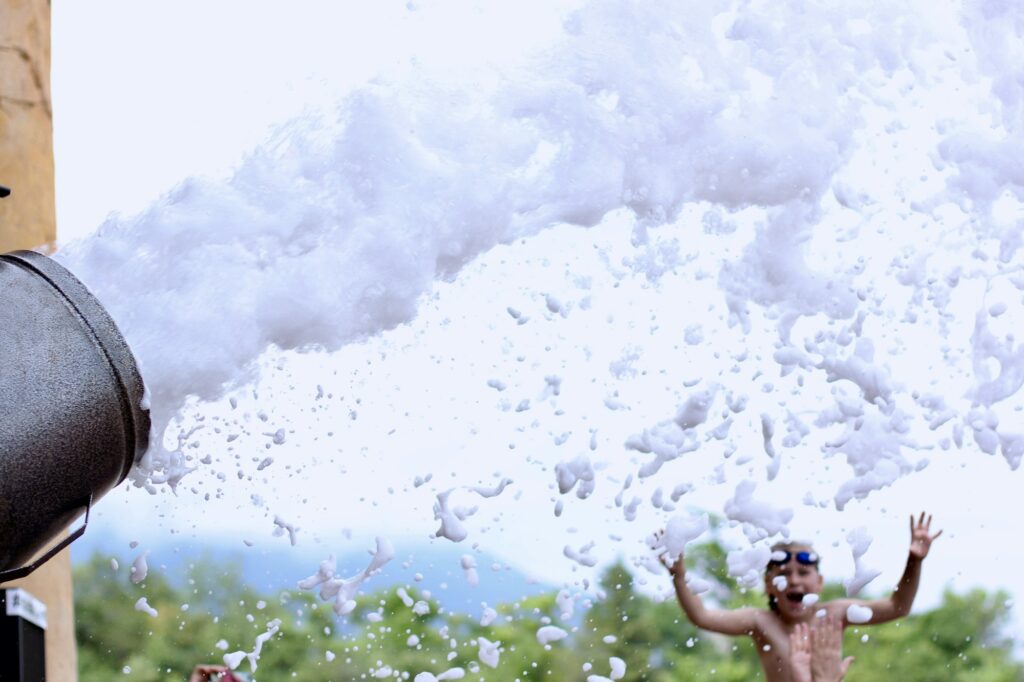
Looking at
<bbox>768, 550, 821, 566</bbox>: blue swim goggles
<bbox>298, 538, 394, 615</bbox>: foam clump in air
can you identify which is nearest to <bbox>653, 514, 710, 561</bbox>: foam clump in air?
<bbox>768, 550, 821, 566</bbox>: blue swim goggles

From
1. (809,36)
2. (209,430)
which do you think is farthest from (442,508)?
(809,36)

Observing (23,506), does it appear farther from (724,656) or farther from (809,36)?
(724,656)

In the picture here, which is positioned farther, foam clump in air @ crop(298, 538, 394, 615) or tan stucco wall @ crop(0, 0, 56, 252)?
tan stucco wall @ crop(0, 0, 56, 252)

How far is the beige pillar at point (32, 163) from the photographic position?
3184mm

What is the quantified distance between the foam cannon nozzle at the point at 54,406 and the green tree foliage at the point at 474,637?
4884 millimetres

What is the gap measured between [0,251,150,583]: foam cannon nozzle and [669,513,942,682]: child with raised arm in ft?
3.38

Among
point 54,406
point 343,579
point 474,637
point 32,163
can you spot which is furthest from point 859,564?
point 474,637

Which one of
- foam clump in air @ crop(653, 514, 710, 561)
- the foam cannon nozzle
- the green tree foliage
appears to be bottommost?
the green tree foliage

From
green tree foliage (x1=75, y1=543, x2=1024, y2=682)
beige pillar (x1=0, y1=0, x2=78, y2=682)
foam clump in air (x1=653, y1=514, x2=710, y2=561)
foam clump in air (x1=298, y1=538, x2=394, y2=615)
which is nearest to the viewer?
foam clump in air (x1=298, y1=538, x2=394, y2=615)

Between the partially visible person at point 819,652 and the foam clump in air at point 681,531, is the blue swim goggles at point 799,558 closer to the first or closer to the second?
the partially visible person at point 819,652

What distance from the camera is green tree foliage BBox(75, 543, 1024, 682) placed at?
6.71 meters

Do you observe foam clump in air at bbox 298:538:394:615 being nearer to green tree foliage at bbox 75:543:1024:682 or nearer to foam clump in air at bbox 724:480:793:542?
foam clump in air at bbox 724:480:793:542

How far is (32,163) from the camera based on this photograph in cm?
329

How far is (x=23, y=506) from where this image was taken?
4.12 ft
